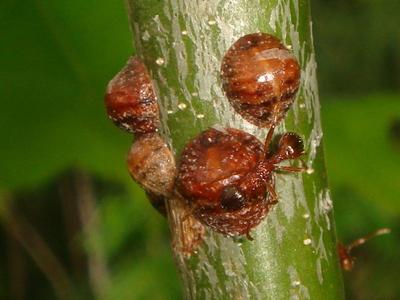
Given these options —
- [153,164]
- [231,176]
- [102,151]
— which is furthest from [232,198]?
[102,151]

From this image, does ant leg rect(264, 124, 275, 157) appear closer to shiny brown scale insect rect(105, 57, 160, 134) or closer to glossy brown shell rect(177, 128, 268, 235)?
glossy brown shell rect(177, 128, 268, 235)

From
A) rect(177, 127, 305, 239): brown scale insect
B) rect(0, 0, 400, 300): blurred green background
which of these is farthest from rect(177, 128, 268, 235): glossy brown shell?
rect(0, 0, 400, 300): blurred green background

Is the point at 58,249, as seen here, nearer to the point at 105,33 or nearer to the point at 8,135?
the point at 8,135

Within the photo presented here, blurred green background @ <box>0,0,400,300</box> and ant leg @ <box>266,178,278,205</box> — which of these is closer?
ant leg @ <box>266,178,278,205</box>

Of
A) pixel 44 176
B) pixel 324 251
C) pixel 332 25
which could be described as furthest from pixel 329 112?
pixel 332 25

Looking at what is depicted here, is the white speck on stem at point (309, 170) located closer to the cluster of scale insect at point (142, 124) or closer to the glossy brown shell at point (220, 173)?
the glossy brown shell at point (220, 173)

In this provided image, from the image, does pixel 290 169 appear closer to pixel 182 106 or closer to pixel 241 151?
pixel 241 151
